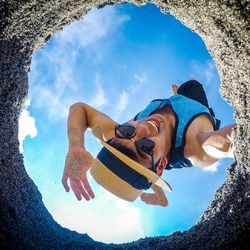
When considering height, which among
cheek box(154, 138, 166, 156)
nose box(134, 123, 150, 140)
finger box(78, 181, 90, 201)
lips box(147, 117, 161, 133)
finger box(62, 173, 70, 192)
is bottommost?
finger box(78, 181, 90, 201)

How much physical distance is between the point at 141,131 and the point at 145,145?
0.97 ft

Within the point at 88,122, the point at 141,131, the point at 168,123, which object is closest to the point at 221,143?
the point at 141,131

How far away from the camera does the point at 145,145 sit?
3.89m

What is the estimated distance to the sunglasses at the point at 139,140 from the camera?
3.88 m

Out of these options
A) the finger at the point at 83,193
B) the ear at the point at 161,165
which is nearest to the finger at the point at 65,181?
the finger at the point at 83,193

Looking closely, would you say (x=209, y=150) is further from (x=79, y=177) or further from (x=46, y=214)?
(x=46, y=214)

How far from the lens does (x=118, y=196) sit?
3.90m

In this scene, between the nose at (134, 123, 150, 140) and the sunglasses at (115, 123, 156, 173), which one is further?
the nose at (134, 123, 150, 140)

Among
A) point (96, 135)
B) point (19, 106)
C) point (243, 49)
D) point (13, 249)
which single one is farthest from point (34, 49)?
point (243, 49)

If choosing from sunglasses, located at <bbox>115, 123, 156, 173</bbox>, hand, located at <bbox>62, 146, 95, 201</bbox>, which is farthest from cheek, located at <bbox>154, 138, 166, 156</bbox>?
hand, located at <bbox>62, 146, 95, 201</bbox>

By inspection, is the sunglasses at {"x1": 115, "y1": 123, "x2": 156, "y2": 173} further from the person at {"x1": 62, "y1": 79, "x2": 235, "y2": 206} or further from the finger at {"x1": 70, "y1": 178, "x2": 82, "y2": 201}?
the finger at {"x1": 70, "y1": 178, "x2": 82, "y2": 201}

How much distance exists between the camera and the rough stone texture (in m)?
2.93

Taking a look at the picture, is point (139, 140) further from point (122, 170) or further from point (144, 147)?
point (122, 170)

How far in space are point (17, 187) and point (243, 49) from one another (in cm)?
277
